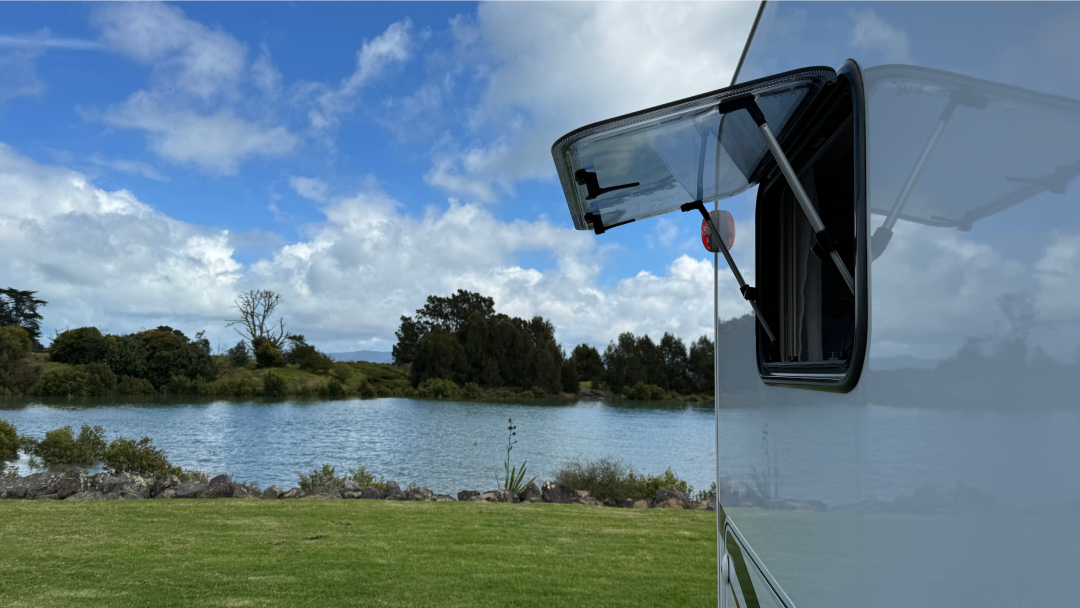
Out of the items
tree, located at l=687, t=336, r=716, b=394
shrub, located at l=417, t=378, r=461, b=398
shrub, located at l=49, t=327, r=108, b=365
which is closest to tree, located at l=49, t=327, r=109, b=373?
shrub, located at l=49, t=327, r=108, b=365

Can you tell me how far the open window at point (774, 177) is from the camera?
132cm

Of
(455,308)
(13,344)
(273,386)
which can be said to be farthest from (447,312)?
(13,344)

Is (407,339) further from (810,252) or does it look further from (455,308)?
(810,252)

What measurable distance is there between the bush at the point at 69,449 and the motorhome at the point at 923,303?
42.9 feet

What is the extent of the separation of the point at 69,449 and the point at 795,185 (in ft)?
45.7

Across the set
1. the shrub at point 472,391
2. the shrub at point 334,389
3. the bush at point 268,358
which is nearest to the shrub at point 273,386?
the shrub at point 334,389

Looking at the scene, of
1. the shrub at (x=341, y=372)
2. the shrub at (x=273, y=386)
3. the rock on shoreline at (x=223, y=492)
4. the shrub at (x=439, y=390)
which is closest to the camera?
the rock on shoreline at (x=223, y=492)

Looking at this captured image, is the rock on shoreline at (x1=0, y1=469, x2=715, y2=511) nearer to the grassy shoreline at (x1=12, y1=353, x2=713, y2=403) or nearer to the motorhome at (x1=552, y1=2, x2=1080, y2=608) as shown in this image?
the motorhome at (x1=552, y1=2, x2=1080, y2=608)

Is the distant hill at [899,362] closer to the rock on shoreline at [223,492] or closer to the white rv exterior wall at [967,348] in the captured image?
the white rv exterior wall at [967,348]

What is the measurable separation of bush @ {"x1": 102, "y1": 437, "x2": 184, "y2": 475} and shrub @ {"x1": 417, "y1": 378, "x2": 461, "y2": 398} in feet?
65.3

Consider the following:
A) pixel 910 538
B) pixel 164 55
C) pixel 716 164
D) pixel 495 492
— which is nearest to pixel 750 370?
pixel 716 164

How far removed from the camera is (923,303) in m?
0.83

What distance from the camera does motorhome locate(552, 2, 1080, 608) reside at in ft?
2.05

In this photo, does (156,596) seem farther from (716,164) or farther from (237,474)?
(237,474)
